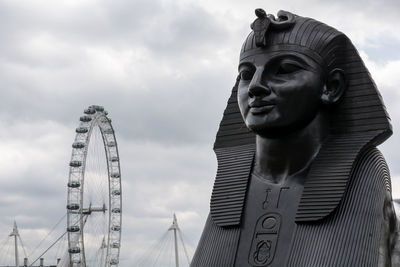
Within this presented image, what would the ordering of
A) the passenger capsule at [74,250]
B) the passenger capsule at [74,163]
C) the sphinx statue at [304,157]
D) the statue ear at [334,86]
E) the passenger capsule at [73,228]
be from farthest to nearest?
the passenger capsule at [74,163] < the passenger capsule at [74,250] < the passenger capsule at [73,228] < the statue ear at [334,86] < the sphinx statue at [304,157]

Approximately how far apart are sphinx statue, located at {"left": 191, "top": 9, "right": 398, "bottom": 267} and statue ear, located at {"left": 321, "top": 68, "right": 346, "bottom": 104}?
0.01 m

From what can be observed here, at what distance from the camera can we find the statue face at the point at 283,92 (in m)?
8.31

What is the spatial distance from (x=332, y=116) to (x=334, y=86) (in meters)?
0.38

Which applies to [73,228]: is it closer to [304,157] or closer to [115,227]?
[115,227]

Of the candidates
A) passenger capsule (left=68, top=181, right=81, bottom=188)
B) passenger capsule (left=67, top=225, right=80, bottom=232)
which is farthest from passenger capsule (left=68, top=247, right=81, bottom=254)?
passenger capsule (left=68, top=181, right=81, bottom=188)

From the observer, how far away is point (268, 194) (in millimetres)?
8711

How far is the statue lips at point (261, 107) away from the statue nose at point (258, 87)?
0.11 meters

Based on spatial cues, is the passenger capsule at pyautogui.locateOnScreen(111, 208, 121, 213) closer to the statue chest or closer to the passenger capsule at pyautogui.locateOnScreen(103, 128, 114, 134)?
the passenger capsule at pyautogui.locateOnScreen(103, 128, 114, 134)

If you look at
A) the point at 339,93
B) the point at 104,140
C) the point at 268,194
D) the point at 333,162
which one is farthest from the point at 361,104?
the point at 104,140

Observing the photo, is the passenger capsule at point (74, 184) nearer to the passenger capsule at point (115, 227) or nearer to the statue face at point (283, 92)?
the passenger capsule at point (115, 227)

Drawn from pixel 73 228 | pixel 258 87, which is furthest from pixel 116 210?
pixel 258 87

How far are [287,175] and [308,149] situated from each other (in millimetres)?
423

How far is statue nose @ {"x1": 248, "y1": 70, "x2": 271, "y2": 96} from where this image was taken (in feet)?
27.4

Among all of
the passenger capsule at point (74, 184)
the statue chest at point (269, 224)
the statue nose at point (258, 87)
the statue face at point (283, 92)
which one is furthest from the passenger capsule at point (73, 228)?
the statue nose at point (258, 87)
